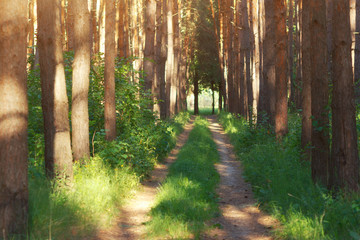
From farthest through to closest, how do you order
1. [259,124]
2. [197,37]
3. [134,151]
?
[197,37] < [259,124] < [134,151]

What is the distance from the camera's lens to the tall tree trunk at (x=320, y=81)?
7285 mm

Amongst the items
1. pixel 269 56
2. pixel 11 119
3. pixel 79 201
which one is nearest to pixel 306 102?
pixel 269 56

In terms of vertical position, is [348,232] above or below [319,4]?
below

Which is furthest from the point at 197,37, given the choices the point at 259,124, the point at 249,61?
the point at 259,124

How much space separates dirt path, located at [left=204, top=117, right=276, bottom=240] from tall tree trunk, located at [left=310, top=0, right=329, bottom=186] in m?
1.40

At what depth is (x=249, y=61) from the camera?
920 inches

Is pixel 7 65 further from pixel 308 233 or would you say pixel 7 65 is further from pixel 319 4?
pixel 319 4

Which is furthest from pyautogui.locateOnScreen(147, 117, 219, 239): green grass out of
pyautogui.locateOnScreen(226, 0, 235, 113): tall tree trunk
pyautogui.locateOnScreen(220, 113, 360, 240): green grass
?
pyautogui.locateOnScreen(226, 0, 235, 113): tall tree trunk

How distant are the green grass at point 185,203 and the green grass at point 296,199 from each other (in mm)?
999

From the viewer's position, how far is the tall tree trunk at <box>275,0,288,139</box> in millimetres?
12508

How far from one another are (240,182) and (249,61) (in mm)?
14422

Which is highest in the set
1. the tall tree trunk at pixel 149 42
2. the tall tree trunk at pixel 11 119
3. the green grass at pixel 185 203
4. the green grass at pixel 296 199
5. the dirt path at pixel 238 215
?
the tall tree trunk at pixel 149 42

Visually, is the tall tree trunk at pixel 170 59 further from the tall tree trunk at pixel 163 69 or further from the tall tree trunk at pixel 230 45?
the tall tree trunk at pixel 230 45

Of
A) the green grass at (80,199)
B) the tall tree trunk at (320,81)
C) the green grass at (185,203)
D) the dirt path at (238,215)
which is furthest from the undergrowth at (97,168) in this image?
the tall tree trunk at (320,81)
